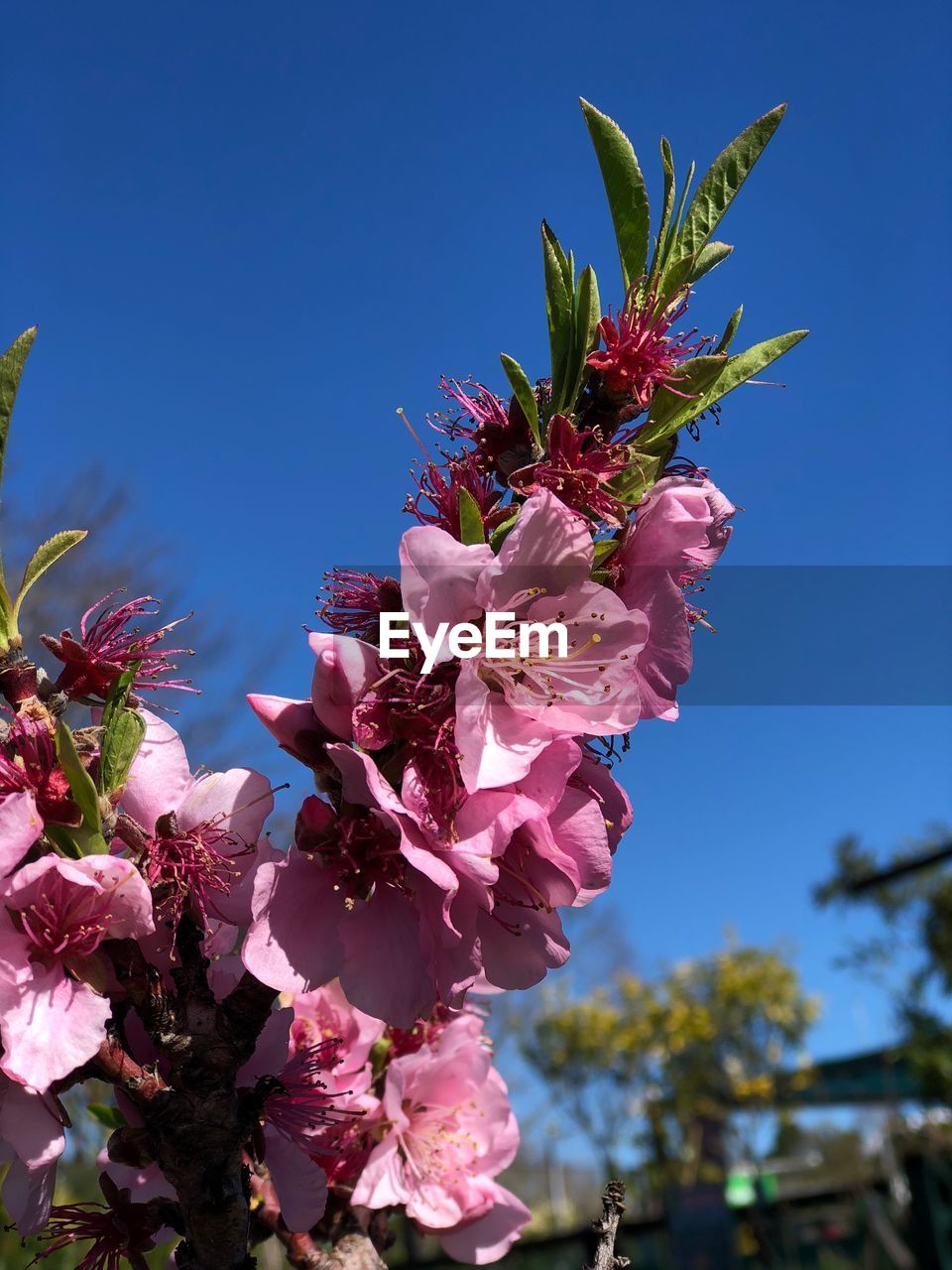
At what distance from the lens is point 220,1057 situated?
3.69ft

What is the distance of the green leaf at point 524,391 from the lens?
4.14 feet

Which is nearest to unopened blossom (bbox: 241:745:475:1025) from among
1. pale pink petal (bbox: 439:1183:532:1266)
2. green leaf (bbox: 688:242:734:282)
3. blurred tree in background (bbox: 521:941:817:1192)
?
pale pink petal (bbox: 439:1183:532:1266)

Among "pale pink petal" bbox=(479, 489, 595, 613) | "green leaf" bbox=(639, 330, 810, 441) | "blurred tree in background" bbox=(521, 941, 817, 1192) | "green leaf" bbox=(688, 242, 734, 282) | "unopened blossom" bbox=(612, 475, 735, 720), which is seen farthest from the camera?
"blurred tree in background" bbox=(521, 941, 817, 1192)

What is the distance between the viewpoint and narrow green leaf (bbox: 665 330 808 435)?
4.24 ft

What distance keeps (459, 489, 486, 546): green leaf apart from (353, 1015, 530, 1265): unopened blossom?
0.79 meters

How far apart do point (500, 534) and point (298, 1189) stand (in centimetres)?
82

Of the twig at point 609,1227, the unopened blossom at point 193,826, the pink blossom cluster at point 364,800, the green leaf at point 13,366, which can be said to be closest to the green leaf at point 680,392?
the pink blossom cluster at point 364,800

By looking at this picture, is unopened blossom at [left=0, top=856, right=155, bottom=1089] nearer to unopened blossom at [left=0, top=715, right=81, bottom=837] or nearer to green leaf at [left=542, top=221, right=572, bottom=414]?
unopened blossom at [left=0, top=715, right=81, bottom=837]

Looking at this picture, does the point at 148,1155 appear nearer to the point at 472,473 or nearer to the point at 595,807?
the point at 595,807

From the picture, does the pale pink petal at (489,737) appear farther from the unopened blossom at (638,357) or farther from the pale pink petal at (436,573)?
the unopened blossom at (638,357)

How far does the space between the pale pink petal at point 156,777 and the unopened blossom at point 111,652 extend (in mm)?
75

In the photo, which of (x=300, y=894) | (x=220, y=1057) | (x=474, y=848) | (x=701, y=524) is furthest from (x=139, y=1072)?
(x=701, y=524)

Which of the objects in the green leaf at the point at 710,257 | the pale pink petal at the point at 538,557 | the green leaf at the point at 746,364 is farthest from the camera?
the green leaf at the point at 710,257

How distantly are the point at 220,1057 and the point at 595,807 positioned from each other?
46 centimetres
